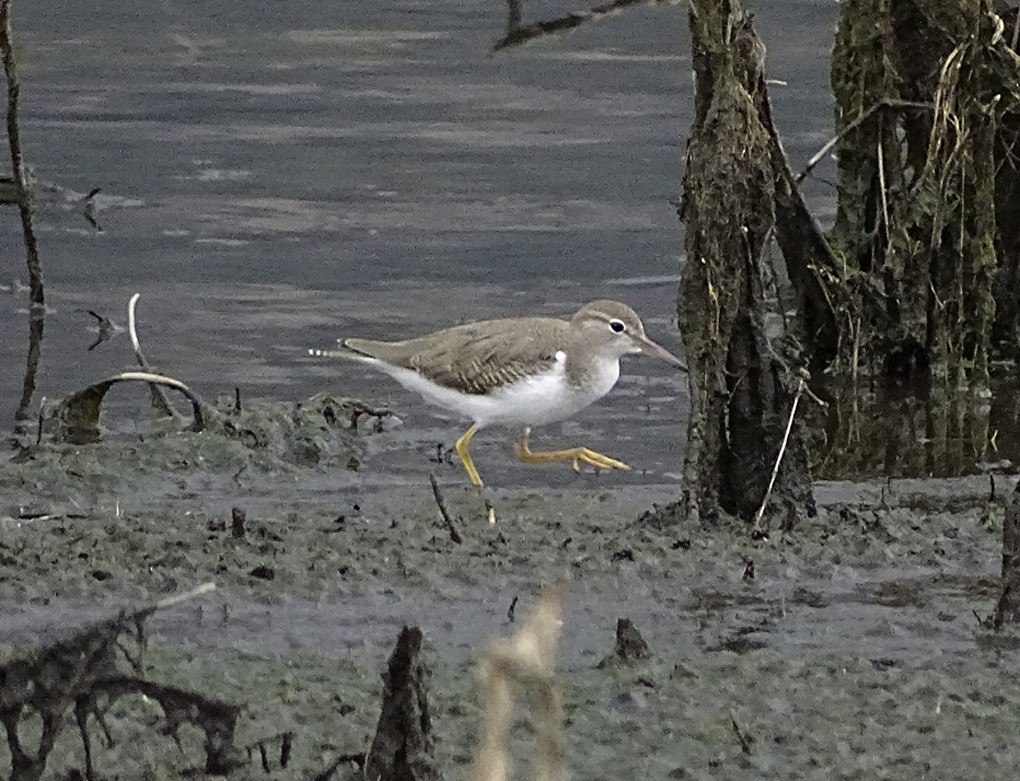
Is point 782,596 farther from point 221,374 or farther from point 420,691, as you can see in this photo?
point 221,374

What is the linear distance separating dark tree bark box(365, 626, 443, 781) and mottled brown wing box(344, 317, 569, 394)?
170 inches

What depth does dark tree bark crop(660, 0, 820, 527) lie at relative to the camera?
20.2 ft

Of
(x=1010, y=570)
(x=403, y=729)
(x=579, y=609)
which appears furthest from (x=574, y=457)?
(x=403, y=729)

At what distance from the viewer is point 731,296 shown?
629 centimetres

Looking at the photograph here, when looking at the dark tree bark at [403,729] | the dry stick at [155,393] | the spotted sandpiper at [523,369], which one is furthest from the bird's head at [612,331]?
the dark tree bark at [403,729]

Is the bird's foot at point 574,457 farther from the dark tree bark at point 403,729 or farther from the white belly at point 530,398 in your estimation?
the dark tree bark at point 403,729

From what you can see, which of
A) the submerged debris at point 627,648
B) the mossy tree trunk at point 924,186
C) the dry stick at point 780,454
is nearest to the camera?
the submerged debris at point 627,648

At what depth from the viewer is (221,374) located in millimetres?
9641

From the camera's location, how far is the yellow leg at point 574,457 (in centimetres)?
827

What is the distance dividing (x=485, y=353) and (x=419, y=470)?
0.56m

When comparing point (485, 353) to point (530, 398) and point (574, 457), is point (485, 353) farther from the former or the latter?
point (574, 457)

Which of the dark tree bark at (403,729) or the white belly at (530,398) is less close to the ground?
the dark tree bark at (403,729)

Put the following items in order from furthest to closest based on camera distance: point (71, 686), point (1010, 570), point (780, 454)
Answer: point (780, 454) → point (1010, 570) → point (71, 686)

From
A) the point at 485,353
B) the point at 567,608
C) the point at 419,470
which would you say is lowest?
the point at 419,470
